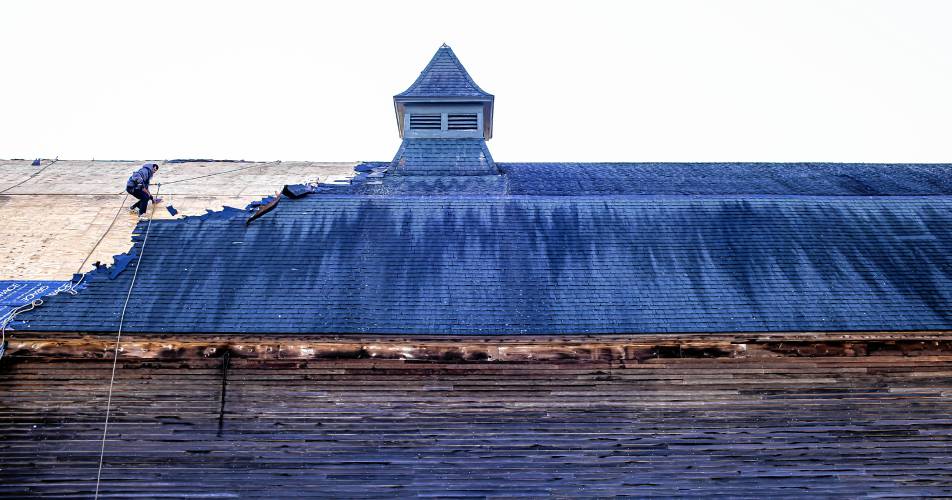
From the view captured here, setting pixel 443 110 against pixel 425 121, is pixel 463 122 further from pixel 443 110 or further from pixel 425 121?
pixel 425 121

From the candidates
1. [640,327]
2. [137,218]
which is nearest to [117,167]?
[137,218]

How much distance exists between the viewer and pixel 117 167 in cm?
1499

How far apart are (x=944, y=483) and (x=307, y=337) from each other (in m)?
9.38

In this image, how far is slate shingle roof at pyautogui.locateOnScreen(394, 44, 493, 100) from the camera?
1580 cm

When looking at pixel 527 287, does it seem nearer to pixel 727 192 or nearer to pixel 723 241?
pixel 723 241

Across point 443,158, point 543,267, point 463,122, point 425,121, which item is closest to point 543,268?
point 543,267

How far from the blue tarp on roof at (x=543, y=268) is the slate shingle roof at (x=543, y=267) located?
0.03m

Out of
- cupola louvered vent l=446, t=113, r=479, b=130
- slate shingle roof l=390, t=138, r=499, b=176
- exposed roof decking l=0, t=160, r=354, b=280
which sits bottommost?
exposed roof decking l=0, t=160, r=354, b=280

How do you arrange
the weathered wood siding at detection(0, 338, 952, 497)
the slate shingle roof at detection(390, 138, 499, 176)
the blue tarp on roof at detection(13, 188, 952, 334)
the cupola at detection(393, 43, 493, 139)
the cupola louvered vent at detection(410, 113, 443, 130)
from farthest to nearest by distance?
1. the cupola louvered vent at detection(410, 113, 443, 130)
2. the cupola at detection(393, 43, 493, 139)
3. the slate shingle roof at detection(390, 138, 499, 176)
4. the blue tarp on roof at detection(13, 188, 952, 334)
5. the weathered wood siding at detection(0, 338, 952, 497)

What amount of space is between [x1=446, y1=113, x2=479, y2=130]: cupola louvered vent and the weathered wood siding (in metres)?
8.16

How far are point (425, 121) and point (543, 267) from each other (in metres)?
7.20

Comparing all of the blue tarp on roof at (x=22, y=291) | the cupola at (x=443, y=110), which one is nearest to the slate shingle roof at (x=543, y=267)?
the blue tarp on roof at (x=22, y=291)

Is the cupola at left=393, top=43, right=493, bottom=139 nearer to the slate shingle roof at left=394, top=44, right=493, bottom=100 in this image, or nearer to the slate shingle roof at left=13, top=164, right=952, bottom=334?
the slate shingle roof at left=394, top=44, right=493, bottom=100

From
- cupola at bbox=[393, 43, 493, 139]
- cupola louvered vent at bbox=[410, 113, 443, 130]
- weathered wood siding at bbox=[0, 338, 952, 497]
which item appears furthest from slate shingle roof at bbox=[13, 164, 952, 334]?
cupola louvered vent at bbox=[410, 113, 443, 130]
